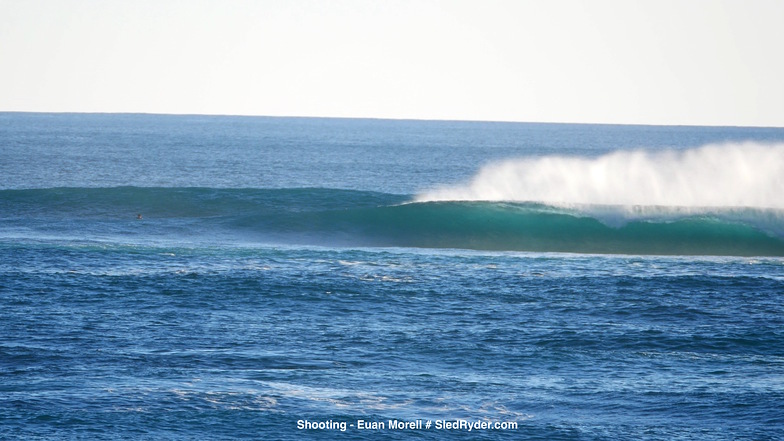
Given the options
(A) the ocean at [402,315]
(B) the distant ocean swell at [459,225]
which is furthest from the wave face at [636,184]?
(B) the distant ocean swell at [459,225]

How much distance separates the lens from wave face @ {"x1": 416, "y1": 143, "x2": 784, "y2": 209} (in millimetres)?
40656

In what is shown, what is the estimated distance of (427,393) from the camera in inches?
575

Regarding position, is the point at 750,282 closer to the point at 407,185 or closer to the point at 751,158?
the point at 751,158

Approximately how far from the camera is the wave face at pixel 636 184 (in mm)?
40656

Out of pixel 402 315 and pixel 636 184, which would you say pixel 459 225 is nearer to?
pixel 636 184

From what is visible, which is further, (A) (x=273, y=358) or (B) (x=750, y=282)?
(B) (x=750, y=282)

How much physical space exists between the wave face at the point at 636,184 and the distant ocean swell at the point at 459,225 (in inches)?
114

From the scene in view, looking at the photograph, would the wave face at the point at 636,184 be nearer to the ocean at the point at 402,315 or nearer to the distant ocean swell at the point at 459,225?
the ocean at the point at 402,315

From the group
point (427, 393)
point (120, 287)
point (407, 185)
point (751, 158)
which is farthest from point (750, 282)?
point (407, 185)

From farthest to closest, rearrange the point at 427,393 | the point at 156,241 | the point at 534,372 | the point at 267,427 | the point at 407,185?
the point at 407,185
the point at 156,241
the point at 534,372
the point at 427,393
the point at 267,427

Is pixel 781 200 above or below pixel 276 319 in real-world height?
above

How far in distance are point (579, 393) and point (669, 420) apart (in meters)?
1.57

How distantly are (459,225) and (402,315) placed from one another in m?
15.7

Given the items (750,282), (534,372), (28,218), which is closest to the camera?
(534,372)
